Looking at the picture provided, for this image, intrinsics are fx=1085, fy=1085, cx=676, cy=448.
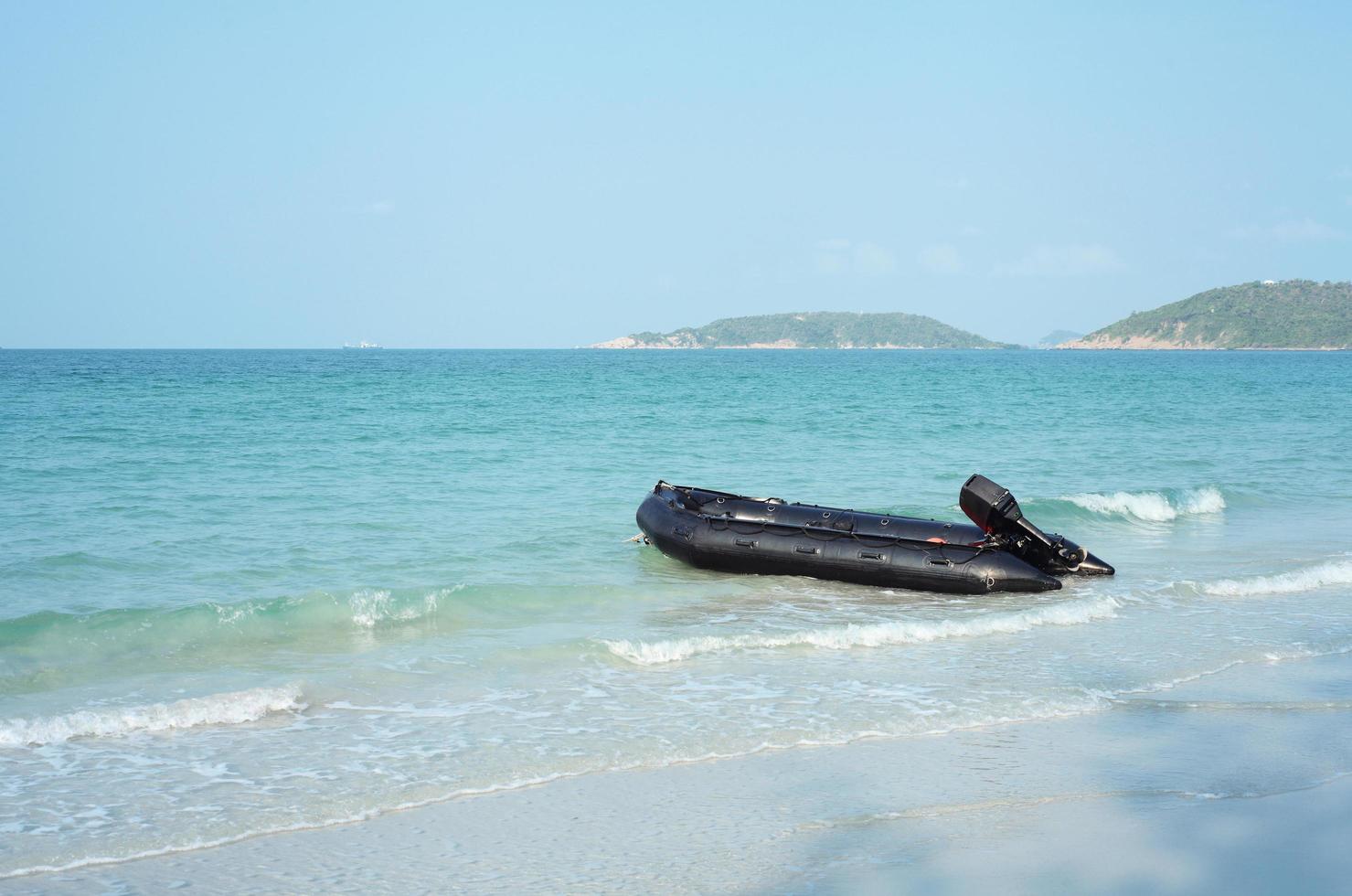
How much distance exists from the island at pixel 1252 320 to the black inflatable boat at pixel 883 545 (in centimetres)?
16892

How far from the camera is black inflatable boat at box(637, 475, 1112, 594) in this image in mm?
11375

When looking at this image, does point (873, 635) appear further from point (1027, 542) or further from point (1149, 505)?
point (1149, 505)

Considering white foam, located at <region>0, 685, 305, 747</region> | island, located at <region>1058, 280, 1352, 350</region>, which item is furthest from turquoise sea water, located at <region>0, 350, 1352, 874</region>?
island, located at <region>1058, 280, 1352, 350</region>

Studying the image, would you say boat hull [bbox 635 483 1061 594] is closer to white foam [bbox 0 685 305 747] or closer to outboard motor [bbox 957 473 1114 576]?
outboard motor [bbox 957 473 1114 576]

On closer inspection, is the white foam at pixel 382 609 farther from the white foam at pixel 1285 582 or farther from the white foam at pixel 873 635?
the white foam at pixel 1285 582

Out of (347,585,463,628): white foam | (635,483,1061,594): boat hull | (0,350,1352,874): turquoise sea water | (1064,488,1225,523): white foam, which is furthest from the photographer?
(1064,488,1225,523): white foam

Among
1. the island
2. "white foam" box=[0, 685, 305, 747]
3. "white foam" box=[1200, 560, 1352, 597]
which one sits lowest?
"white foam" box=[0, 685, 305, 747]

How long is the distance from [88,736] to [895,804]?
4927 mm

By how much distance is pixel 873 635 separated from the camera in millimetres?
9352

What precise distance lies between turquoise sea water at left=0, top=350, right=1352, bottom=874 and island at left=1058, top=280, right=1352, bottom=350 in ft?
511

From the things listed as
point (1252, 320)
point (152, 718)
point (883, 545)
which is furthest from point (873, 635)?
point (1252, 320)

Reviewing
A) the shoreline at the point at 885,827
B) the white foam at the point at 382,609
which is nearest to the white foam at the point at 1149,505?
the shoreline at the point at 885,827

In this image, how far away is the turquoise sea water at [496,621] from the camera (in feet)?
21.0

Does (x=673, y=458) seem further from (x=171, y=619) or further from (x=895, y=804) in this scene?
(x=895, y=804)
